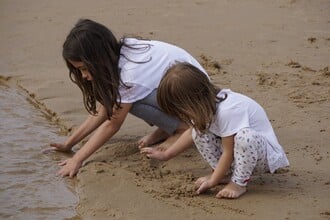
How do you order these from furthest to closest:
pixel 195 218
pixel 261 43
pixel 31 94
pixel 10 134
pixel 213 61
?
1. pixel 261 43
2. pixel 213 61
3. pixel 31 94
4. pixel 10 134
5. pixel 195 218

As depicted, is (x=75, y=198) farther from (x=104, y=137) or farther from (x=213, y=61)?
(x=213, y=61)

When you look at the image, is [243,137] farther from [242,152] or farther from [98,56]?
[98,56]

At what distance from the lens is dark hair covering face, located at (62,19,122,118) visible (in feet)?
11.6

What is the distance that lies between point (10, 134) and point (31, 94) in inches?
29.1

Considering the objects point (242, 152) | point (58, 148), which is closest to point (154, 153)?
point (242, 152)

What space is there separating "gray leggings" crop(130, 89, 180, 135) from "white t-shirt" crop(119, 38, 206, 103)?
6 cm

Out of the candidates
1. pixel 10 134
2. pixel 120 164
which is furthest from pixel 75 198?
pixel 10 134

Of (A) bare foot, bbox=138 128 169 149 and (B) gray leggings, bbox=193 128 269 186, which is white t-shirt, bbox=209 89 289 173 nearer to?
(B) gray leggings, bbox=193 128 269 186

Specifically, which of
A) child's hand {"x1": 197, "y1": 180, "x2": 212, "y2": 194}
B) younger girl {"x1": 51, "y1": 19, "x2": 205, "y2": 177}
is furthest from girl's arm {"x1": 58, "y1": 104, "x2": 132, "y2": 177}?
child's hand {"x1": 197, "y1": 180, "x2": 212, "y2": 194}

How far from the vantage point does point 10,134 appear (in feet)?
14.1

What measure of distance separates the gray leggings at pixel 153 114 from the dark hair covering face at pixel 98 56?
26 cm

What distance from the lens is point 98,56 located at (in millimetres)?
3576

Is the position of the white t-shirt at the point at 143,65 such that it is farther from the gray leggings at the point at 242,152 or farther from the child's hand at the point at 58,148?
the child's hand at the point at 58,148

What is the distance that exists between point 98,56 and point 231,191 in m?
0.99
